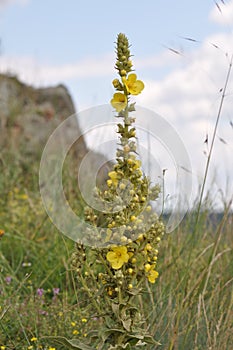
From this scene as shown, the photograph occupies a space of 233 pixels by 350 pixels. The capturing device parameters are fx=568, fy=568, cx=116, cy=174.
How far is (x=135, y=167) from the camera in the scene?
2020 millimetres

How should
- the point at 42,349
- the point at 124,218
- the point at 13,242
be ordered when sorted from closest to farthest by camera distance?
the point at 124,218
the point at 42,349
the point at 13,242

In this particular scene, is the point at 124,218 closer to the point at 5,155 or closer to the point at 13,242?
the point at 13,242

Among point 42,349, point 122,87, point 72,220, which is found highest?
point 122,87

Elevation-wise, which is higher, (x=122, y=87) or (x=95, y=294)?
(x=122, y=87)

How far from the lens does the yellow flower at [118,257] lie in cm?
197

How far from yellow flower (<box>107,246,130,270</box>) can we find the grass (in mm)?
496

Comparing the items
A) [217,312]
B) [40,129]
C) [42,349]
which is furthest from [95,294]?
[40,129]

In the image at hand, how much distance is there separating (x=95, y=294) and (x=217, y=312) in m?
1.36

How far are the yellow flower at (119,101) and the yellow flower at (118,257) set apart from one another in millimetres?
500

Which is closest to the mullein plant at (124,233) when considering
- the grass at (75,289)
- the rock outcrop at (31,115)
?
the grass at (75,289)

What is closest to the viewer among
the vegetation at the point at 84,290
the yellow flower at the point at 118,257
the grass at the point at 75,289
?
the yellow flower at the point at 118,257

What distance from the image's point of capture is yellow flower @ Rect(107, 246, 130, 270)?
1.97m

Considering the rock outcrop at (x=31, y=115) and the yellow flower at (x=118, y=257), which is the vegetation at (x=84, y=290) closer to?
the yellow flower at (x=118, y=257)

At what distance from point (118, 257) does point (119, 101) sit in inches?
22.1
